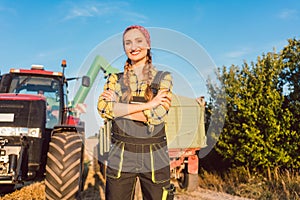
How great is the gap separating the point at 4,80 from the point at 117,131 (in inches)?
194

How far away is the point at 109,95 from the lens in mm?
2125

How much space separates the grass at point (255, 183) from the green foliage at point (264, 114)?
297 millimetres

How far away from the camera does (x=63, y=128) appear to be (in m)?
5.00

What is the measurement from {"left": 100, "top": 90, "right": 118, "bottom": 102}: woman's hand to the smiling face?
0.98ft

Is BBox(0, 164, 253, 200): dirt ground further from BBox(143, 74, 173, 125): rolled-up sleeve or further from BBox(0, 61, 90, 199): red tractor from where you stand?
BBox(143, 74, 173, 125): rolled-up sleeve

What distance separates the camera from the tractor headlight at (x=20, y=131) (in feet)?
15.8

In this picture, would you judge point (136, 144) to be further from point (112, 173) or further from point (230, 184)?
point (230, 184)

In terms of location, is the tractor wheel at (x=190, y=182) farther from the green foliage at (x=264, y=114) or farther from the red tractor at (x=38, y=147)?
the red tractor at (x=38, y=147)

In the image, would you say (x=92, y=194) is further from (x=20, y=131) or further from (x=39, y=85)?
(x=39, y=85)

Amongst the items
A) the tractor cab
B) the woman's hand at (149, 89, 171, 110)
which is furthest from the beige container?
the tractor cab

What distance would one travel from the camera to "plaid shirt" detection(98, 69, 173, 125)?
2090 millimetres

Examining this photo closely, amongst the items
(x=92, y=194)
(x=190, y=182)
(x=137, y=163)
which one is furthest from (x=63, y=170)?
(x=190, y=182)

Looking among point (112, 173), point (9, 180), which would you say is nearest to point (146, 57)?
point (112, 173)

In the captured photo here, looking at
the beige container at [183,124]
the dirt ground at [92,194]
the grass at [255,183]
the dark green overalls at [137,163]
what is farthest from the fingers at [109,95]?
the grass at [255,183]
